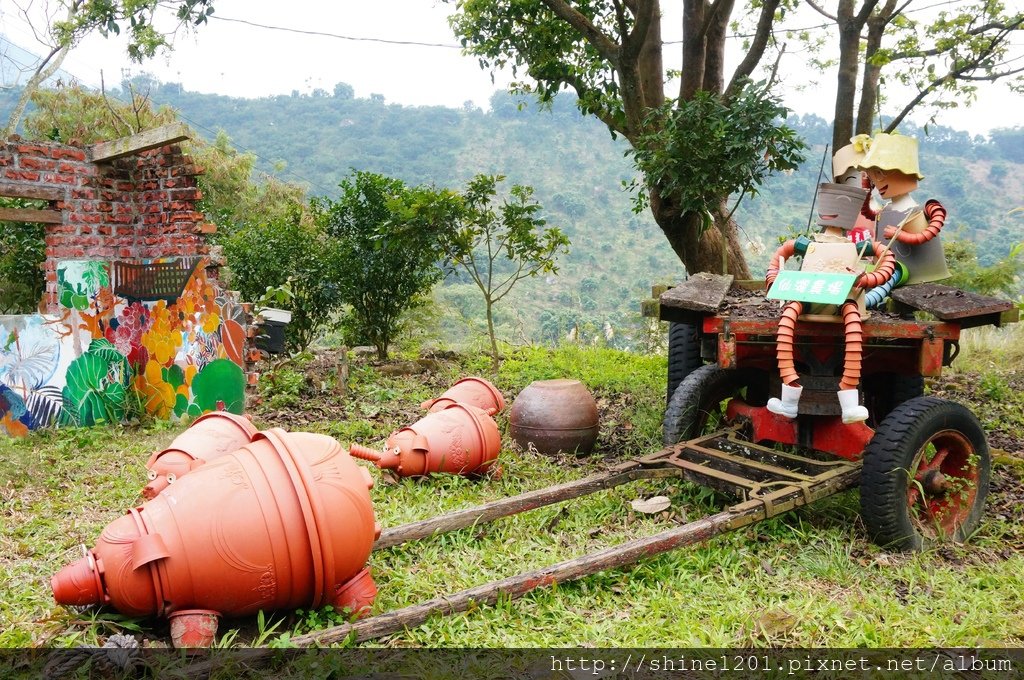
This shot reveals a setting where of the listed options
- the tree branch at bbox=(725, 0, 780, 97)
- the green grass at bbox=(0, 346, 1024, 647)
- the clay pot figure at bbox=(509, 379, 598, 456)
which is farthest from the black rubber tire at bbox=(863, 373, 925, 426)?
the tree branch at bbox=(725, 0, 780, 97)

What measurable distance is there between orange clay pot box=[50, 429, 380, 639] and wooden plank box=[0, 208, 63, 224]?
178 inches

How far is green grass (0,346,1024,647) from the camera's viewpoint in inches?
113

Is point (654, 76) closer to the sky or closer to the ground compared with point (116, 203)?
closer to the sky

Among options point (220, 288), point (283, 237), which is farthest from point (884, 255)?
point (283, 237)

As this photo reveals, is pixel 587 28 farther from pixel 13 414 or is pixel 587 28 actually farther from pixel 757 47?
pixel 13 414

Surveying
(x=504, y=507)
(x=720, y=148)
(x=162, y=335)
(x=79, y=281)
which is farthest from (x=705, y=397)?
(x=79, y=281)

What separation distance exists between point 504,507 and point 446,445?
103cm

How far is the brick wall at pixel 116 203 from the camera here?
247 inches

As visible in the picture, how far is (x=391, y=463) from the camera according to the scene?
15.0 feet

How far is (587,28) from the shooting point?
7406 millimetres

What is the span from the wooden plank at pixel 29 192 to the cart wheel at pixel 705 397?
532 centimetres

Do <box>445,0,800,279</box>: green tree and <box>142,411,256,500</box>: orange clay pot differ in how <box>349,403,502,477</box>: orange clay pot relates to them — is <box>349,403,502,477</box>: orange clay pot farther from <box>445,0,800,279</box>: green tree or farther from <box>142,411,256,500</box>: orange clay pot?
<box>445,0,800,279</box>: green tree

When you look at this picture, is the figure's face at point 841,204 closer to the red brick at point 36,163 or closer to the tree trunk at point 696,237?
the tree trunk at point 696,237

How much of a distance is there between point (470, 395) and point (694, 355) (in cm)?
169
